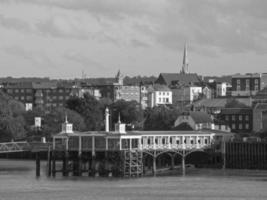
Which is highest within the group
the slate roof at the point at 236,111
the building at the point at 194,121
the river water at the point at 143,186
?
the slate roof at the point at 236,111

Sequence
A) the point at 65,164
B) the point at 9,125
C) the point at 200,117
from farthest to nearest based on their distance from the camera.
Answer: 1. the point at 9,125
2. the point at 200,117
3. the point at 65,164

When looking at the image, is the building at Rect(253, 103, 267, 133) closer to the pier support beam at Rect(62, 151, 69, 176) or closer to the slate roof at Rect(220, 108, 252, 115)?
the slate roof at Rect(220, 108, 252, 115)

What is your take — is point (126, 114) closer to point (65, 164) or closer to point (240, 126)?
point (240, 126)

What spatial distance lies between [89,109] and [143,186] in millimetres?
86395

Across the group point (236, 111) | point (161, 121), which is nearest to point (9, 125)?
point (161, 121)

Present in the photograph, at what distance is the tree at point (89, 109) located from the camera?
616ft

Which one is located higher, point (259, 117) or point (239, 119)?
point (259, 117)

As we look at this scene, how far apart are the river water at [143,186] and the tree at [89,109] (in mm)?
62525

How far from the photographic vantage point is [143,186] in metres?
106

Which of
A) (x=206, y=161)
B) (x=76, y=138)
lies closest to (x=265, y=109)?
(x=206, y=161)

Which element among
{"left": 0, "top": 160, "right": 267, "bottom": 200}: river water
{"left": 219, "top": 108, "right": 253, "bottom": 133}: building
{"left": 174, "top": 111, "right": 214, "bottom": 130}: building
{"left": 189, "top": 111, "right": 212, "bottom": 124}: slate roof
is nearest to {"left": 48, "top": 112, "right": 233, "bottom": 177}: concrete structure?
{"left": 0, "top": 160, "right": 267, "bottom": 200}: river water

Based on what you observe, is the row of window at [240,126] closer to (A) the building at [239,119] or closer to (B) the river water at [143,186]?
(A) the building at [239,119]

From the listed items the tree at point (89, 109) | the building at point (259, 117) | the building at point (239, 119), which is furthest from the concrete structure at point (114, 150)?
the tree at point (89, 109)

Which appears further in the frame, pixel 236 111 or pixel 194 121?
pixel 236 111
